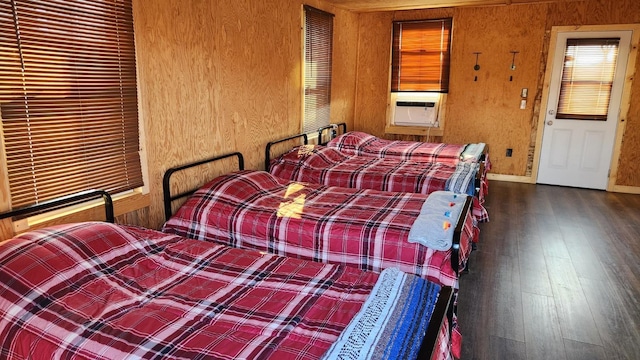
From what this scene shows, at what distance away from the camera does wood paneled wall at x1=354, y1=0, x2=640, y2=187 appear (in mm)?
5301

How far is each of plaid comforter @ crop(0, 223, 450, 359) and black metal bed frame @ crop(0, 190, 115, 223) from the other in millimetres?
174

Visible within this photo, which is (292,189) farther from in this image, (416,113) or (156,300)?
(416,113)

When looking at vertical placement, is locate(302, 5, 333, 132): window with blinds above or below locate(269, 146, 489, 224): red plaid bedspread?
above

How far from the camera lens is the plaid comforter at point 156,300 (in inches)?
54.3

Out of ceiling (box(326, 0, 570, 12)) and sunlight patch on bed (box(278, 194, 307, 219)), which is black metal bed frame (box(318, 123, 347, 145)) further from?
sunlight patch on bed (box(278, 194, 307, 219))

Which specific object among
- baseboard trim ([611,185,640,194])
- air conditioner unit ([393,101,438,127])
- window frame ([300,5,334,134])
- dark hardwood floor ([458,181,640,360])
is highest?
window frame ([300,5,334,134])

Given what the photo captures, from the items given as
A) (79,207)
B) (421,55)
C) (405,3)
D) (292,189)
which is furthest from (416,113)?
(79,207)

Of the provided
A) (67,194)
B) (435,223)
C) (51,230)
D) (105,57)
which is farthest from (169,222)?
(435,223)

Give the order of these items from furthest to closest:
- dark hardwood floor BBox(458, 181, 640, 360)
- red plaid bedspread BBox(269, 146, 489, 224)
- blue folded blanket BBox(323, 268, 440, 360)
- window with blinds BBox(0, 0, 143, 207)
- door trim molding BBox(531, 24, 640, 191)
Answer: door trim molding BBox(531, 24, 640, 191) < red plaid bedspread BBox(269, 146, 489, 224) < dark hardwood floor BBox(458, 181, 640, 360) < window with blinds BBox(0, 0, 143, 207) < blue folded blanket BBox(323, 268, 440, 360)

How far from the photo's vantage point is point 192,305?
1632 mm

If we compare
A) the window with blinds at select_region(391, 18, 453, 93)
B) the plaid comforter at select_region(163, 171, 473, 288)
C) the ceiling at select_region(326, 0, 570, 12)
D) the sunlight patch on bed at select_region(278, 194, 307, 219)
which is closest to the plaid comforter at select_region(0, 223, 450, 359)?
the plaid comforter at select_region(163, 171, 473, 288)

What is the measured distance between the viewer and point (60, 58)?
1982 mm

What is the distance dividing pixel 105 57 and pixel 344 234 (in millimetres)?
1606

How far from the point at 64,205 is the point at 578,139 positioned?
5905 millimetres
